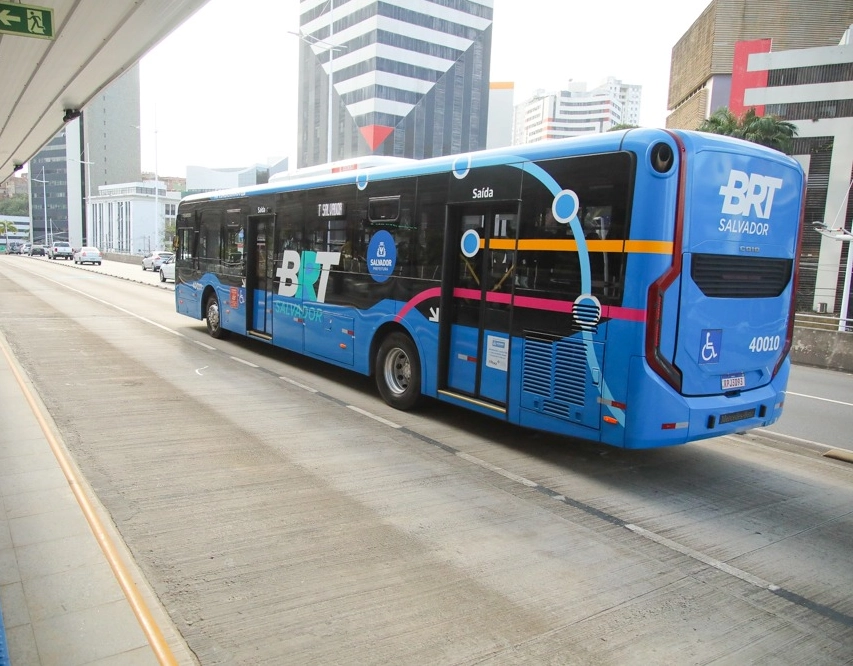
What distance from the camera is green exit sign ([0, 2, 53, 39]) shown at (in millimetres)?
6992

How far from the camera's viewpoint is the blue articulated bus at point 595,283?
5.63m

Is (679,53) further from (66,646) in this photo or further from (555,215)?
(66,646)

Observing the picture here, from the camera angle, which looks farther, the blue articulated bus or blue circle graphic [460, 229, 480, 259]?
blue circle graphic [460, 229, 480, 259]

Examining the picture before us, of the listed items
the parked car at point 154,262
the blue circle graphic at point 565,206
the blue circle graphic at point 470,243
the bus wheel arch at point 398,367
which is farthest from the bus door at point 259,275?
the parked car at point 154,262

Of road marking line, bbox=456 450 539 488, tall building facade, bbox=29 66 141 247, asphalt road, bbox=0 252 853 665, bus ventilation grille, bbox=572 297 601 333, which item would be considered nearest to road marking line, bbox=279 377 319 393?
asphalt road, bbox=0 252 853 665

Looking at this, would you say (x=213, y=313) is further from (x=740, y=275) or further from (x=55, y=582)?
(x=740, y=275)

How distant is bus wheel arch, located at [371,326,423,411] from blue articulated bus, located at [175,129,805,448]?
0.03 meters

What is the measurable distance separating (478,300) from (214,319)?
8875mm

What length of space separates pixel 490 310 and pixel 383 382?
96.9 inches

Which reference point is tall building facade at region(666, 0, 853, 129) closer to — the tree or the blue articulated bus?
the tree

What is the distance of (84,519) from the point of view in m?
4.80

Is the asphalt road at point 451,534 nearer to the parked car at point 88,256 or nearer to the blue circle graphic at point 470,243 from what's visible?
the blue circle graphic at point 470,243

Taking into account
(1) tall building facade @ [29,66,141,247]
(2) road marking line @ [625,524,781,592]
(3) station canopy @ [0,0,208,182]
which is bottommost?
(2) road marking line @ [625,524,781,592]

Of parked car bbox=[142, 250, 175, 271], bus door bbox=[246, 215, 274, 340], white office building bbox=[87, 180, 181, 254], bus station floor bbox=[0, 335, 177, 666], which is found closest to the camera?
bus station floor bbox=[0, 335, 177, 666]
